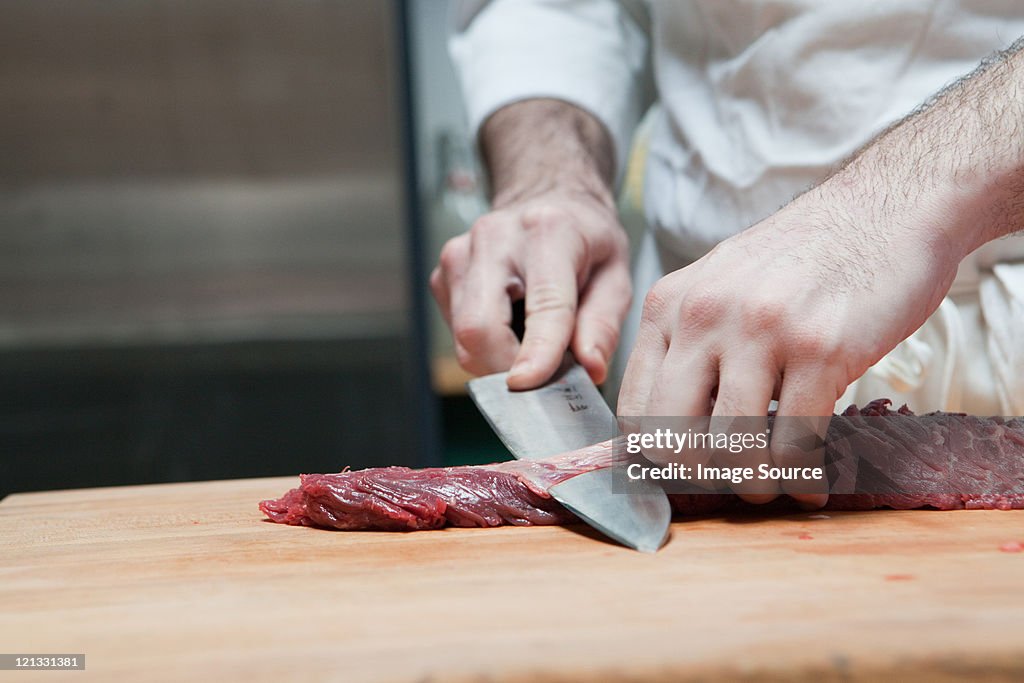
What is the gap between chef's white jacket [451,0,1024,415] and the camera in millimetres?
1767

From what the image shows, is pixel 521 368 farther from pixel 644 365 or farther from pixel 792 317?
pixel 792 317

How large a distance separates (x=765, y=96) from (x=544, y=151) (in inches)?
20.9

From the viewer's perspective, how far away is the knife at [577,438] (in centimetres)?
124

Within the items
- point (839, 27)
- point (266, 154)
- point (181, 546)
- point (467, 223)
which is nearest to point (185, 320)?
point (266, 154)

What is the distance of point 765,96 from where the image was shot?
2.01 metres

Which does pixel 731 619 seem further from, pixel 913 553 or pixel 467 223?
pixel 467 223

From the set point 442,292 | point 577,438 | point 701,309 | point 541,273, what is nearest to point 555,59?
point 442,292

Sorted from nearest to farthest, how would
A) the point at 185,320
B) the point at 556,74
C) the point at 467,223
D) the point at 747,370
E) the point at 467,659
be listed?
the point at 467,659 < the point at 747,370 < the point at 556,74 < the point at 185,320 < the point at 467,223

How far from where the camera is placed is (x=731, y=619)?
0.92m

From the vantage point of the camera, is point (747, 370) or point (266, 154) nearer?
point (747, 370)

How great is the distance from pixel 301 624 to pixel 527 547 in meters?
0.37

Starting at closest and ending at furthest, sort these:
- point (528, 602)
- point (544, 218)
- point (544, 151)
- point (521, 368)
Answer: point (528, 602)
point (521, 368)
point (544, 218)
point (544, 151)

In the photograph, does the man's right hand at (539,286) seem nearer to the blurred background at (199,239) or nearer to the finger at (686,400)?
the finger at (686,400)

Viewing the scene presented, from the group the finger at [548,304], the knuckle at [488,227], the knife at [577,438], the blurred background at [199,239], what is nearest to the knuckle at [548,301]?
the finger at [548,304]
